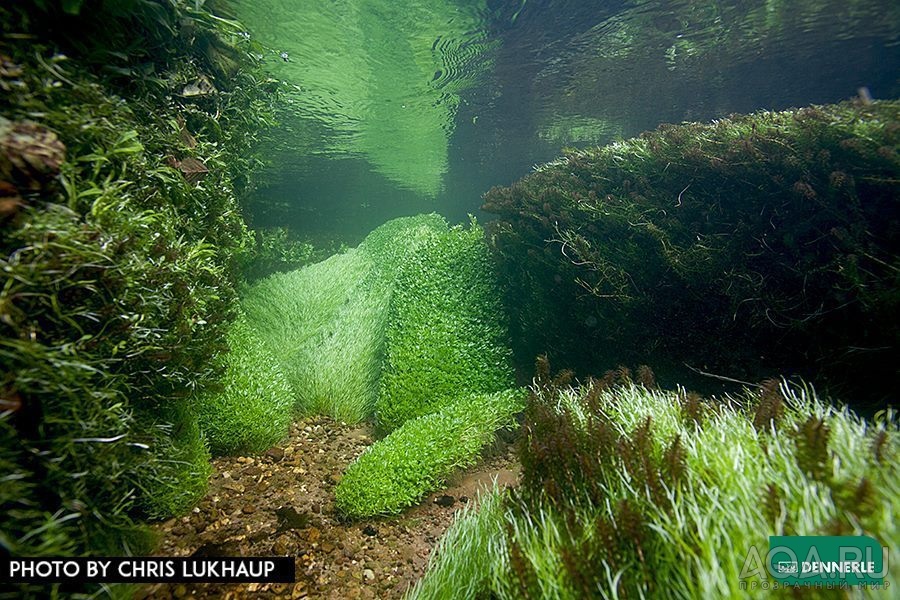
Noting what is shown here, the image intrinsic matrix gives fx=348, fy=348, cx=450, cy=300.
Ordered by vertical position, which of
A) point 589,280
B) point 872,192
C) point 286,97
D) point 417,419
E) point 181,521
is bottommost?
point 417,419

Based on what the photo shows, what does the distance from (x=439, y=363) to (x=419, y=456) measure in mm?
1493

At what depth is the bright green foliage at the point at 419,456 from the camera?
3.20m

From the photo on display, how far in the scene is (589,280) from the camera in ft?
14.6

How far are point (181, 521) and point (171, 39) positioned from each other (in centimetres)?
414

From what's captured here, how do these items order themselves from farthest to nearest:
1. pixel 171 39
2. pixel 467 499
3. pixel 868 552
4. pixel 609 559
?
pixel 467 499 < pixel 171 39 < pixel 609 559 < pixel 868 552

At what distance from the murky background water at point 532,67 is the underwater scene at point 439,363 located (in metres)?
3.61

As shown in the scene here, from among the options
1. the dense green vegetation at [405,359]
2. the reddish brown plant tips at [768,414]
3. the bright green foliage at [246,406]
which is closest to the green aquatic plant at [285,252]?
the dense green vegetation at [405,359]

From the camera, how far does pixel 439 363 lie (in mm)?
4832

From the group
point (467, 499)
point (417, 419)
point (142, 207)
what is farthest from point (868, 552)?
point (142, 207)

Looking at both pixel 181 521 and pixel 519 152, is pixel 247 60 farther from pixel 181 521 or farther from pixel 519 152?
pixel 519 152

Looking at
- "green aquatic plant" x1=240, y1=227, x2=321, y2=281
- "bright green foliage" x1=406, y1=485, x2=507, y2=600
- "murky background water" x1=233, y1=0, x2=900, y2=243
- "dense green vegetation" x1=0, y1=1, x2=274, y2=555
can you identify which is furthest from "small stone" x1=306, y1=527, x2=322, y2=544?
"murky background water" x1=233, y1=0, x2=900, y2=243
